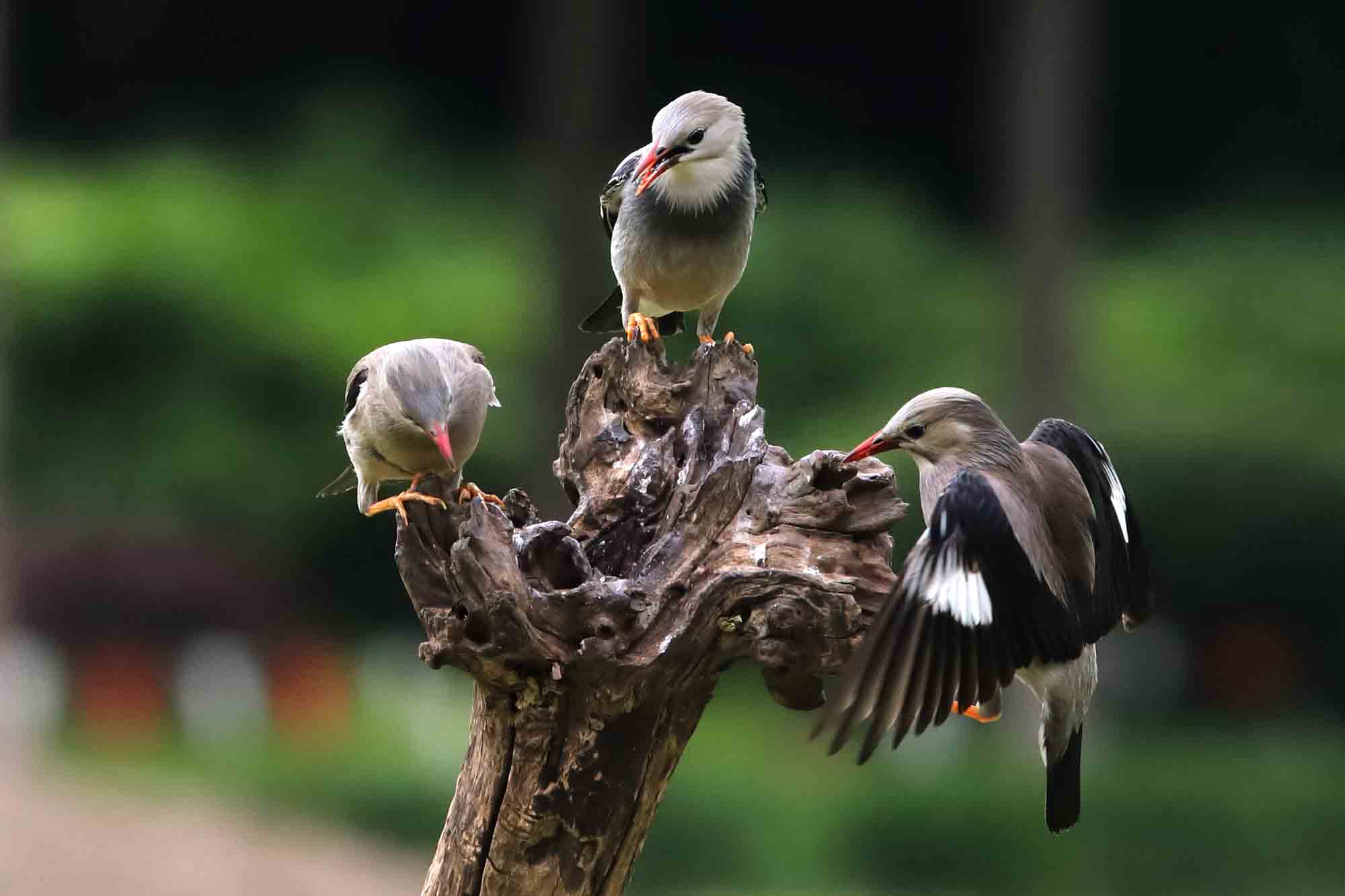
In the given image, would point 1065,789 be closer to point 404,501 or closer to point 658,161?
point 404,501

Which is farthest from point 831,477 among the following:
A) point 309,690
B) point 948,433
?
point 309,690

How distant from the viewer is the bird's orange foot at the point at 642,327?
4.04m

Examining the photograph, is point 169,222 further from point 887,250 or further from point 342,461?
point 887,250

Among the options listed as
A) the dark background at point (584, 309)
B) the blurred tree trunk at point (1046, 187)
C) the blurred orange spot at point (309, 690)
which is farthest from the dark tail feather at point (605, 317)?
the blurred orange spot at point (309, 690)

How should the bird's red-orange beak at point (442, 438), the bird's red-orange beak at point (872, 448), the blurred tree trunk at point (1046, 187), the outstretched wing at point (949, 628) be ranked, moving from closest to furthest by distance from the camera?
the outstretched wing at point (949, 628)
the bird's red-orange beak at point (872, 448)
the bird's red-orange beak at point (442, 438)
the blurred tree trunk at point (1046, 187)

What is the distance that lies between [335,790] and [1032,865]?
9.75ft

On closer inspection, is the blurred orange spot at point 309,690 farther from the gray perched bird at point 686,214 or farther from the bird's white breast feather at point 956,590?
the bird's white breast feather at point 956,590

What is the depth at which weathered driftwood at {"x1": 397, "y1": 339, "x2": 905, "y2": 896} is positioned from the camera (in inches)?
125

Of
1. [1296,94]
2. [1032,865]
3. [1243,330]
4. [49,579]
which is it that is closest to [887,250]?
[1243,330]

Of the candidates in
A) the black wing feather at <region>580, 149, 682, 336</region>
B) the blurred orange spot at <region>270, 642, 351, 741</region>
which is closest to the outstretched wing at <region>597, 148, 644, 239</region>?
the black wing feather at <region>580, 149, 682, 336</region>

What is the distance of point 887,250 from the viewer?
30.9ft

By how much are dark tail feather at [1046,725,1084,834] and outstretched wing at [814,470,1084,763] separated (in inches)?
13.4

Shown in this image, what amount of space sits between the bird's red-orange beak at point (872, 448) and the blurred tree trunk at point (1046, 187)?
195 inches

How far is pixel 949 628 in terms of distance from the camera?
300 centimetres
